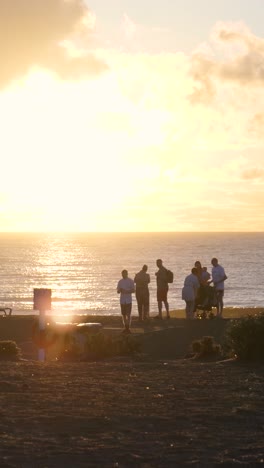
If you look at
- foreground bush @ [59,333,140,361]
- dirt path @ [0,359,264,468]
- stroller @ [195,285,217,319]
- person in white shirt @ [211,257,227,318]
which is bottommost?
dirt path @ [0,359,264,468]

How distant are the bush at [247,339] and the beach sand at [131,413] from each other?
Result: 1.32 feet

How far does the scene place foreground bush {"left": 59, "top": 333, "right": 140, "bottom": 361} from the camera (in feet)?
54.9

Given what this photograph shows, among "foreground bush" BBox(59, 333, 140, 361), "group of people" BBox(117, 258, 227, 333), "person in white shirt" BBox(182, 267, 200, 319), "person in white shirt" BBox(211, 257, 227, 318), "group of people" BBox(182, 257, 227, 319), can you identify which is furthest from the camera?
"person in white shirt" BBox(211, 257, 227, 318)

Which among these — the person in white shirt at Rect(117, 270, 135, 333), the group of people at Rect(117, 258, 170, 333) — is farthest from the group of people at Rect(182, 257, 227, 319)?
the person in white shirt at Rect(117, 270, 135, 333)

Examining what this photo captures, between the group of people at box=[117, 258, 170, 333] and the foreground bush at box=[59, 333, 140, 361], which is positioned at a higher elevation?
the group of people at box=[117, 258, 170, 333]

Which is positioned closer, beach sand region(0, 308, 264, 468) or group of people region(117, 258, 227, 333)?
beach sand region(0, 308, 264, 468)

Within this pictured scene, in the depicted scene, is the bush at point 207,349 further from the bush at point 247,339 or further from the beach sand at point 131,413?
the beach sand at point 131,413

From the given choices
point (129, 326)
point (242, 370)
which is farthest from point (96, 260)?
point (242, 370)

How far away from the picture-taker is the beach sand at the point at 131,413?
27.1 feet

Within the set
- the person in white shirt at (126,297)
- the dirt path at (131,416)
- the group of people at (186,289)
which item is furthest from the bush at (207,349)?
the person in white shirt at (126,297)

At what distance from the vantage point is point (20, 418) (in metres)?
9.81

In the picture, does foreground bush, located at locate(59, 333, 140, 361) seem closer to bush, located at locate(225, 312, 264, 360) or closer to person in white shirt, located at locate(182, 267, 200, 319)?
bush, located at locate(225, 312, 264, 360)

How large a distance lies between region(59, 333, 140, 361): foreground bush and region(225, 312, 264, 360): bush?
2.16m

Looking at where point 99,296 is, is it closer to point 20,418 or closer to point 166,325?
point 166,325
